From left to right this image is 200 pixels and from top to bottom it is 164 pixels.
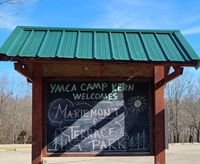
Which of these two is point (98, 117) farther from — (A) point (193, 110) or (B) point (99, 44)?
(A) point (193, 110)

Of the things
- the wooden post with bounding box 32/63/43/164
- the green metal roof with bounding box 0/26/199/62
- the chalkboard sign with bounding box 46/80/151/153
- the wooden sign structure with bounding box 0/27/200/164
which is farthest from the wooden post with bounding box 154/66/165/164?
the wooden post with bounding box 32/63/43/164

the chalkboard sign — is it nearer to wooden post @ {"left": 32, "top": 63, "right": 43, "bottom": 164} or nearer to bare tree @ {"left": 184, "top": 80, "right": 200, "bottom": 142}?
A: wooden post @ {"left": 32, "top": 63, "right": 43, "bottom": 164}

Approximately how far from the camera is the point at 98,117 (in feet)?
23.8

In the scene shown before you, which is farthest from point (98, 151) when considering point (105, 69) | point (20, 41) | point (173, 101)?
point (173, 101)

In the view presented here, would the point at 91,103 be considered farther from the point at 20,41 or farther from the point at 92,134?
the point at 20,41

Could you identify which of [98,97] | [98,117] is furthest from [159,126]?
[98,97]

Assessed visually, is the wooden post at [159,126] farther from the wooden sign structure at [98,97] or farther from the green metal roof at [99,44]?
the green metal roof at [99,44]

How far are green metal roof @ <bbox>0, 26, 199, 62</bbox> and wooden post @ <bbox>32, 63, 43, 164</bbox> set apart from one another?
1.85ft

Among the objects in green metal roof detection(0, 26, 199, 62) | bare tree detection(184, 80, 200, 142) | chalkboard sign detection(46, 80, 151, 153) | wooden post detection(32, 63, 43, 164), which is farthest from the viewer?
bare tree detection(184, 80, 200, 142)

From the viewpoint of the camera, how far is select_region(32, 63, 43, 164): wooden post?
686 cm

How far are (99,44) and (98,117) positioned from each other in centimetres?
142

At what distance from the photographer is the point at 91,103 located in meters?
7.31

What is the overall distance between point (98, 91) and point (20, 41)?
1.76 m

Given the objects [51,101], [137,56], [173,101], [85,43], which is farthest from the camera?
[173,101]
